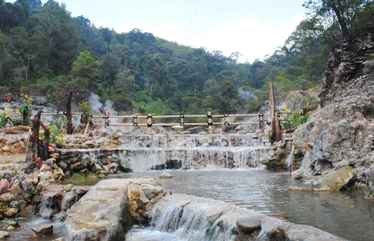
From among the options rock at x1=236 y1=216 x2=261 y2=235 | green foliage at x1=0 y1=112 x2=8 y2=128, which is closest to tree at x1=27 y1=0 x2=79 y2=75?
green foliage at x1=0 y1=112 x2=8 y2=128

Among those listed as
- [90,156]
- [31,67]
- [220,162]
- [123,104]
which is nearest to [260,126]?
[220,162]

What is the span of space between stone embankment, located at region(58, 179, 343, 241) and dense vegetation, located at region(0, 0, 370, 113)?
1617 centimetres

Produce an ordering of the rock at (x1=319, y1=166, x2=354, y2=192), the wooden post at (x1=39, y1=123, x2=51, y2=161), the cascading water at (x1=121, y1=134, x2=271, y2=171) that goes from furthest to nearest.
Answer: the cascading water at (x1=121, y1=134, x2=271, y2=171) < the wooden post at (x1=39, y1=123, x2=51, y2=161) < the rock at (x1=319, y1=166, x2=354, y2=192)

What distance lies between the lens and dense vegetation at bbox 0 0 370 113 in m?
33.4


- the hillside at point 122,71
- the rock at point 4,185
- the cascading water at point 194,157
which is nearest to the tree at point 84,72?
the hillside at point 122,71

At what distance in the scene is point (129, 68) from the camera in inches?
2099

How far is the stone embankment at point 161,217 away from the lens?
5.56 metres

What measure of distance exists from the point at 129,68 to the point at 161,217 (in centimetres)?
4712

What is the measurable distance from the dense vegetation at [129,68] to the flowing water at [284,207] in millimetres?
13142

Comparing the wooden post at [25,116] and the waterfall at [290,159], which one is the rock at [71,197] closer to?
the waterfall at [290,159]

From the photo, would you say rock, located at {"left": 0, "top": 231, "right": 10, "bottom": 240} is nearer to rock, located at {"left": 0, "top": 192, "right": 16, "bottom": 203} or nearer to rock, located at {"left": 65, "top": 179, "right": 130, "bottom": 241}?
rock, located at {"left": 65, "top": 179, "right": 130, "bottom": 241}

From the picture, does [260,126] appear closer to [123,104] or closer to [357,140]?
[357,140]

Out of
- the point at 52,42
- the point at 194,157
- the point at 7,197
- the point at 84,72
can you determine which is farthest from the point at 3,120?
the point at 52,42

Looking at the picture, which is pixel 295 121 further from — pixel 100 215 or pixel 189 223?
pixel 100 215
